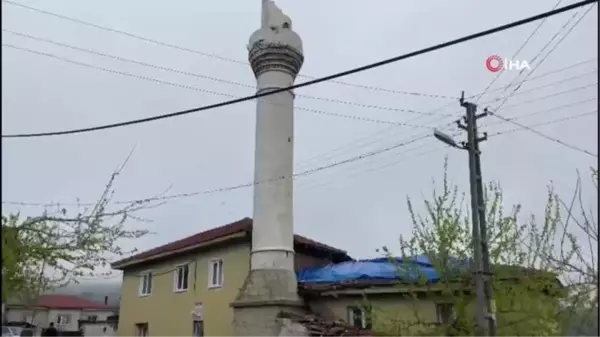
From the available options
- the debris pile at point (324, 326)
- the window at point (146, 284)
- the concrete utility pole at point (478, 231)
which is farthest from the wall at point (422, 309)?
the window at point (146, 284)

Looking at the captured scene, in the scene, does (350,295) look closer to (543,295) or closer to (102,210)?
(543,295)

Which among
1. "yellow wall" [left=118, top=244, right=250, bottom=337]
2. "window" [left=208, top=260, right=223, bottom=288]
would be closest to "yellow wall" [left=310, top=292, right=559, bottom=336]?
"yellow wall" [left=118, top=244, right=250, bottom=337]

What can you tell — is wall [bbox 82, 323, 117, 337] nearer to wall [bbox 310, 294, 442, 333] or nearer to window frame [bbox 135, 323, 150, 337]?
window frame [bbox 135, 323, 150, 337]

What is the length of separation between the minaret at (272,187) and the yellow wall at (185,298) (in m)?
Result: 1.35

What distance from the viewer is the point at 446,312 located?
1577 cm

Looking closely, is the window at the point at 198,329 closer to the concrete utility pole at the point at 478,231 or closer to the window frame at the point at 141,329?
the window frame at the point at 141,329

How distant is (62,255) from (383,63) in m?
5.87

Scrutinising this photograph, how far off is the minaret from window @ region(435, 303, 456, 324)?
518 centimetres

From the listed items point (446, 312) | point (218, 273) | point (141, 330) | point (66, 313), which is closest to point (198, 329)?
point (218, 273)

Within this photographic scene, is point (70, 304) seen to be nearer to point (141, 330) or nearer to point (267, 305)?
point (141, 330)

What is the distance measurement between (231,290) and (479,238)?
40.2 ft

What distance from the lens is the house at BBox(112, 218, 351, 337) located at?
22109mm

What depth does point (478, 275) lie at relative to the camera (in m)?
11.5

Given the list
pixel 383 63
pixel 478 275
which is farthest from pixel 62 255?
pixel 478 275
